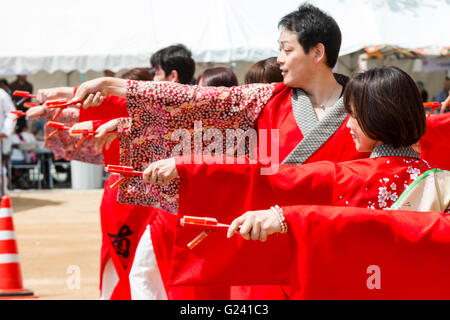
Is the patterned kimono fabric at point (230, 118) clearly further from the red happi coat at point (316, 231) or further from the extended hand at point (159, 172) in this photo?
the extended hand at point (159, 172)

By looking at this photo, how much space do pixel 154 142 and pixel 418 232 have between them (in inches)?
51.0

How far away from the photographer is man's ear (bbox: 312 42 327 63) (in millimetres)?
3189

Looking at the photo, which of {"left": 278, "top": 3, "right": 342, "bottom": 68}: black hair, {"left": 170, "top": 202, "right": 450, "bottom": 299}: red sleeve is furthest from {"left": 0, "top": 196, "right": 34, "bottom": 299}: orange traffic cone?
{"left": 170, "top": 202, "right": 450, "bottom": 299}: red sleeve

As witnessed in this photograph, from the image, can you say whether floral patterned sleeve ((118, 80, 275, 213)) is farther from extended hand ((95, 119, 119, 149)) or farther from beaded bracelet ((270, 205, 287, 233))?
beaded bracelet ((270, 205, 287, 233))

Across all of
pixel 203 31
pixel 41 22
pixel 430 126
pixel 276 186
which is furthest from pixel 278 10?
pixel 276 186

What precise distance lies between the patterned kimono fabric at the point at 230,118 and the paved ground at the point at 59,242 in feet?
8.68

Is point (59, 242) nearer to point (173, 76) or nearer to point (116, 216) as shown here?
point (173, 76)

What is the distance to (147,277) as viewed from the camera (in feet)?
13.6

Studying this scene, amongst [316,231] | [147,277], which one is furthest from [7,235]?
[316,231]

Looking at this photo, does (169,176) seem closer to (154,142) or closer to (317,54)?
(154,142)

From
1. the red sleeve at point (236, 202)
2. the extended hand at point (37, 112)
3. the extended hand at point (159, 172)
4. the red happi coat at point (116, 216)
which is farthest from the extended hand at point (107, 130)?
the extended hand at point (159, 172)

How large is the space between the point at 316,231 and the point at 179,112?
3.22 feet

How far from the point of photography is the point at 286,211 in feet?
7.63

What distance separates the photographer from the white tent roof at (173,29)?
1175cm
